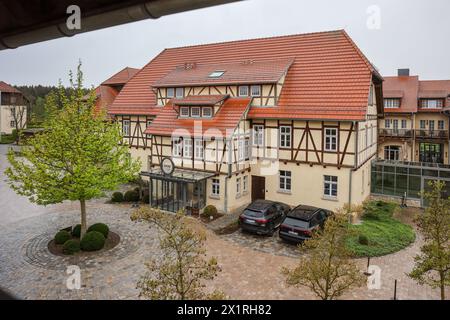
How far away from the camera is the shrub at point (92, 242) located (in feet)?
44.5

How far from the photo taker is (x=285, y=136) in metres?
19.8

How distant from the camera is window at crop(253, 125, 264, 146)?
20.4 meters

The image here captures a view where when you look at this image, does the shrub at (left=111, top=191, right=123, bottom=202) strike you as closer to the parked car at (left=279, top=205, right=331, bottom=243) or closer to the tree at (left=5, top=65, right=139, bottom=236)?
the tree at (left=5, top=65, right=139, bottom=236)

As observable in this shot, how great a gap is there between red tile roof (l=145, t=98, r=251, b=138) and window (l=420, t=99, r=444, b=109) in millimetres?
21110

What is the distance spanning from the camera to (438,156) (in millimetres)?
31578

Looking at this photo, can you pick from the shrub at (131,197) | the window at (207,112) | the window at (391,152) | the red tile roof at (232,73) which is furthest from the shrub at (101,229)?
the window at (391,152)

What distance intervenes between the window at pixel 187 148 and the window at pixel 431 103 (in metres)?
24.1

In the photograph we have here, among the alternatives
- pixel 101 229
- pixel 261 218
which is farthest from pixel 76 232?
pixel 261 218

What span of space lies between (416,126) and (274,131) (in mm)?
19456

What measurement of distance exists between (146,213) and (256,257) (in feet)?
20.8

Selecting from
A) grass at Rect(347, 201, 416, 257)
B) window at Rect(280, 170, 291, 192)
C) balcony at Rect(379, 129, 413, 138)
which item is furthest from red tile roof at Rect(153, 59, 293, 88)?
balcony at Rect(379, 129, 413, 138)

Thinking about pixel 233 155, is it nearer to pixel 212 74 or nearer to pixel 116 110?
pixel 212 74

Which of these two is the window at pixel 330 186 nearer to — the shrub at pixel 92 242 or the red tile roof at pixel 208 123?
the red tile roof at pixel 208 123
